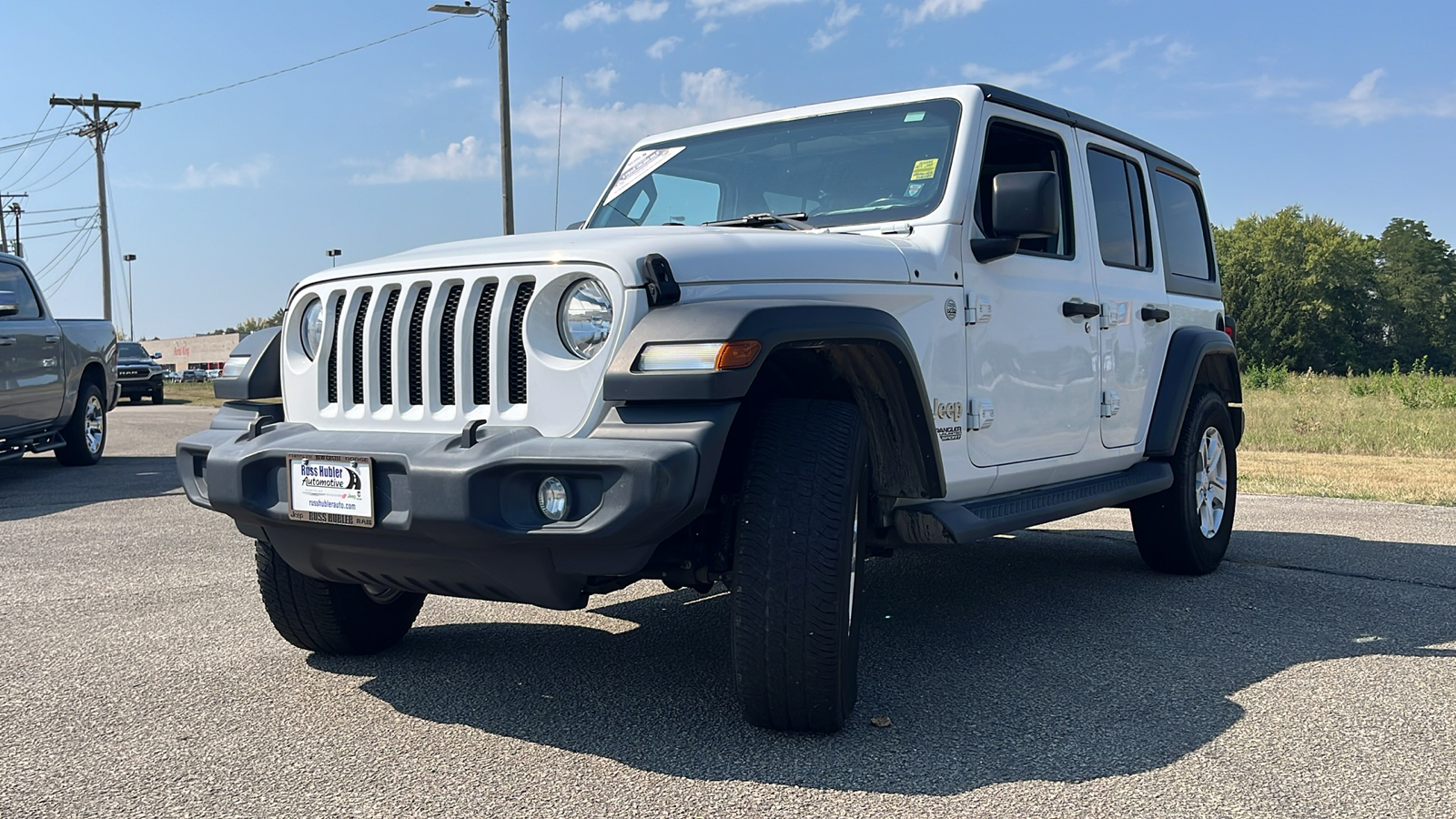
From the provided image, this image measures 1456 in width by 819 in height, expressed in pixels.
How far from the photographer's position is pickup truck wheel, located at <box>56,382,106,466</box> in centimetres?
1117

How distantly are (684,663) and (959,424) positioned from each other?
4.07 feet

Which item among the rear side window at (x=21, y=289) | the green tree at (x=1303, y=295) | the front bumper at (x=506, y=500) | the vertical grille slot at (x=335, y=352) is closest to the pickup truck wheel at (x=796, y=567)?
the front bumper at (x=506, y=500)

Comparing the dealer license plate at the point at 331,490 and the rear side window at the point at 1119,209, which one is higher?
the rear side window at the point at 1119,209

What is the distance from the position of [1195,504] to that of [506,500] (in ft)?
12.8

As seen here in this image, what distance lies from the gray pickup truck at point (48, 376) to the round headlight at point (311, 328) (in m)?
6.78

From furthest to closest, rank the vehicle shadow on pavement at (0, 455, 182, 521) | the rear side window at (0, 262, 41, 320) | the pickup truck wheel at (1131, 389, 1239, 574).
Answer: the rear side window at (0, 262, 41, 320), the vehicle shadow on pavement at (0, 455, 182, 521), the pickup truck wheel at (1131, 389, 1239, 574)

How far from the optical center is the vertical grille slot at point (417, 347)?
3256mm

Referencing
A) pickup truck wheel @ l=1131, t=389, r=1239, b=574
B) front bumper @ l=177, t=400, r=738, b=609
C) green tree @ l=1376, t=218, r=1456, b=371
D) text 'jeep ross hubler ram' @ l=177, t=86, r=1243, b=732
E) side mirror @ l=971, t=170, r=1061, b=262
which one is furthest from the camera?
green tree @ l=1376, t=218, r=1456, b=371

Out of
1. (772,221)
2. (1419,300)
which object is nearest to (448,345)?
(772,221)

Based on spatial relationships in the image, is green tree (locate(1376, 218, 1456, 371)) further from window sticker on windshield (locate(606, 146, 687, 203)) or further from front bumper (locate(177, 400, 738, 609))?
front bumper (locate(177, 400, 738, 609))

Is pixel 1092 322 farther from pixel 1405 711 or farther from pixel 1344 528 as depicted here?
pixel 1344 528

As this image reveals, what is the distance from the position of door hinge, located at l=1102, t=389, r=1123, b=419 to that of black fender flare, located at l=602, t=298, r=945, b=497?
5.43ft

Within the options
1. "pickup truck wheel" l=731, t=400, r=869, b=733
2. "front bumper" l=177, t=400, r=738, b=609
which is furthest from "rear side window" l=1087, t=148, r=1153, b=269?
"front bumper" l=177, t=400, r=738, b=609

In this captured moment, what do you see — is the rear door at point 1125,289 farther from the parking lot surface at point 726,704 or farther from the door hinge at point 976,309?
the door hinge at point 976,309
